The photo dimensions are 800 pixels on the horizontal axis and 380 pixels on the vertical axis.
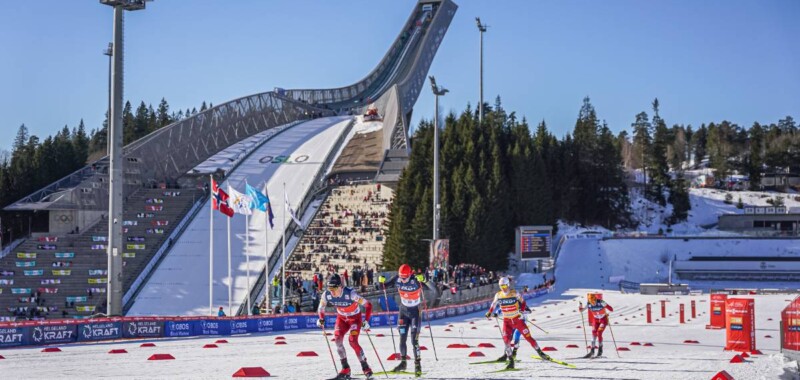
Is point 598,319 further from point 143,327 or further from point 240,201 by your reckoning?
point 240,201

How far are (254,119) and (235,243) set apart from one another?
3391 cm

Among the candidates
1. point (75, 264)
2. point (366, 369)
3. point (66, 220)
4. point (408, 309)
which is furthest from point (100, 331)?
point (66, 220)

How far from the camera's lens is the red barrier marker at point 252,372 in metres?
14.4

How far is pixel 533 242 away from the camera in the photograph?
158 ft

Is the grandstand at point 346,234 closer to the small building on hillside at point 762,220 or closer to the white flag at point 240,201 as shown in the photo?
the white flag at point 240,201

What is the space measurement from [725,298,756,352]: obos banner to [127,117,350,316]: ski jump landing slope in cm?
1901

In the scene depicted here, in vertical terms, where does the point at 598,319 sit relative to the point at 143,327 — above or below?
above

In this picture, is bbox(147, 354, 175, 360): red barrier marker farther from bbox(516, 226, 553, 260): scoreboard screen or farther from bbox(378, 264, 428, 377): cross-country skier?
bbox(516, 226, 553, 260): scoreboard screen

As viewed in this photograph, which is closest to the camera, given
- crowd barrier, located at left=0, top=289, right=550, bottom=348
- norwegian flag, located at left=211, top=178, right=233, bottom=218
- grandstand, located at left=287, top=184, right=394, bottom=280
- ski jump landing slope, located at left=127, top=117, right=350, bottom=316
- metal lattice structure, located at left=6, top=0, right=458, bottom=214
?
crowd barrier, located at left=0, top=289, right=550, bottom=348

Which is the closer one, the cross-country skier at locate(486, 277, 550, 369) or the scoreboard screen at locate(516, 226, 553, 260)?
the cross-country skier at locate(486, 277, 550, 369)

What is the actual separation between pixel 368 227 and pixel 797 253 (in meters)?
27.9

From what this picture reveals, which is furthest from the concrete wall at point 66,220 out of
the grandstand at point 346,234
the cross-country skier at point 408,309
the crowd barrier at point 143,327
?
the cross-country skier at point 408,309

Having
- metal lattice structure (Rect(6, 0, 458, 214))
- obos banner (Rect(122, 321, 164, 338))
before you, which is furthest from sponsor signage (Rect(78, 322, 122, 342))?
metal lattice structure (Rect(6, 0, 458, 214))

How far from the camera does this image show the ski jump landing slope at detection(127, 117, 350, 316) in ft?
150
